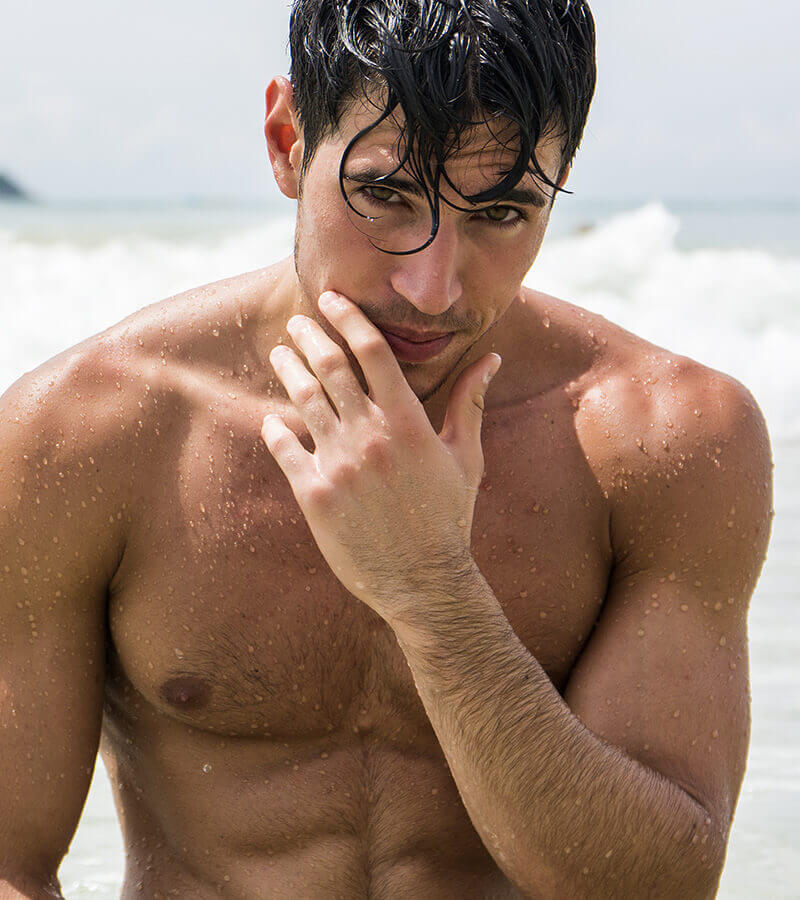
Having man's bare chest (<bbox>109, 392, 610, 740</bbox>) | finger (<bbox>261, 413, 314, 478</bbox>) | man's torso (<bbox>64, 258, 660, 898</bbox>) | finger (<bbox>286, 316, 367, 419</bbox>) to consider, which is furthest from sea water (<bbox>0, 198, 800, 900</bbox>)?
finger (<bbox>286, 316, 367, 419</bbox>)

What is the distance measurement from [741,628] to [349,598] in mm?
595

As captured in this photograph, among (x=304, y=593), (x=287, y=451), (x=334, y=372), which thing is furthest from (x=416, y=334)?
(x=304, y=593)

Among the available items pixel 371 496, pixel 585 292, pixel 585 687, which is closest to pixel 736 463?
pixel 585 687

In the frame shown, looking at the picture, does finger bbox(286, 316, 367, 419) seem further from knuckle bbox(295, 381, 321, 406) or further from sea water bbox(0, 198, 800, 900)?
sea water bbox(0, 198, 800, 900)

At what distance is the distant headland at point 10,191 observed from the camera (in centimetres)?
1449

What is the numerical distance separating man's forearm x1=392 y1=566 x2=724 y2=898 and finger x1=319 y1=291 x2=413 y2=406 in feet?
0.88

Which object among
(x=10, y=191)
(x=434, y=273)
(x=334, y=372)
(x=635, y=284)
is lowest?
(x=10, y=191)

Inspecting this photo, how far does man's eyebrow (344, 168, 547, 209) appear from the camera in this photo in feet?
5.48

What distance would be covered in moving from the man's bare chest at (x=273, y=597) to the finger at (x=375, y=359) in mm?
345

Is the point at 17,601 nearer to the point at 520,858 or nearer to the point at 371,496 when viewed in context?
the point at 371,496

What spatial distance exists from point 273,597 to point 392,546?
12.9 inches

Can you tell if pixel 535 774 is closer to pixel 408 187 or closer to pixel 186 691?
pixel 186 691

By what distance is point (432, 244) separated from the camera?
1.68 m

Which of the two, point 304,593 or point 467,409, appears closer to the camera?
point 467,409
